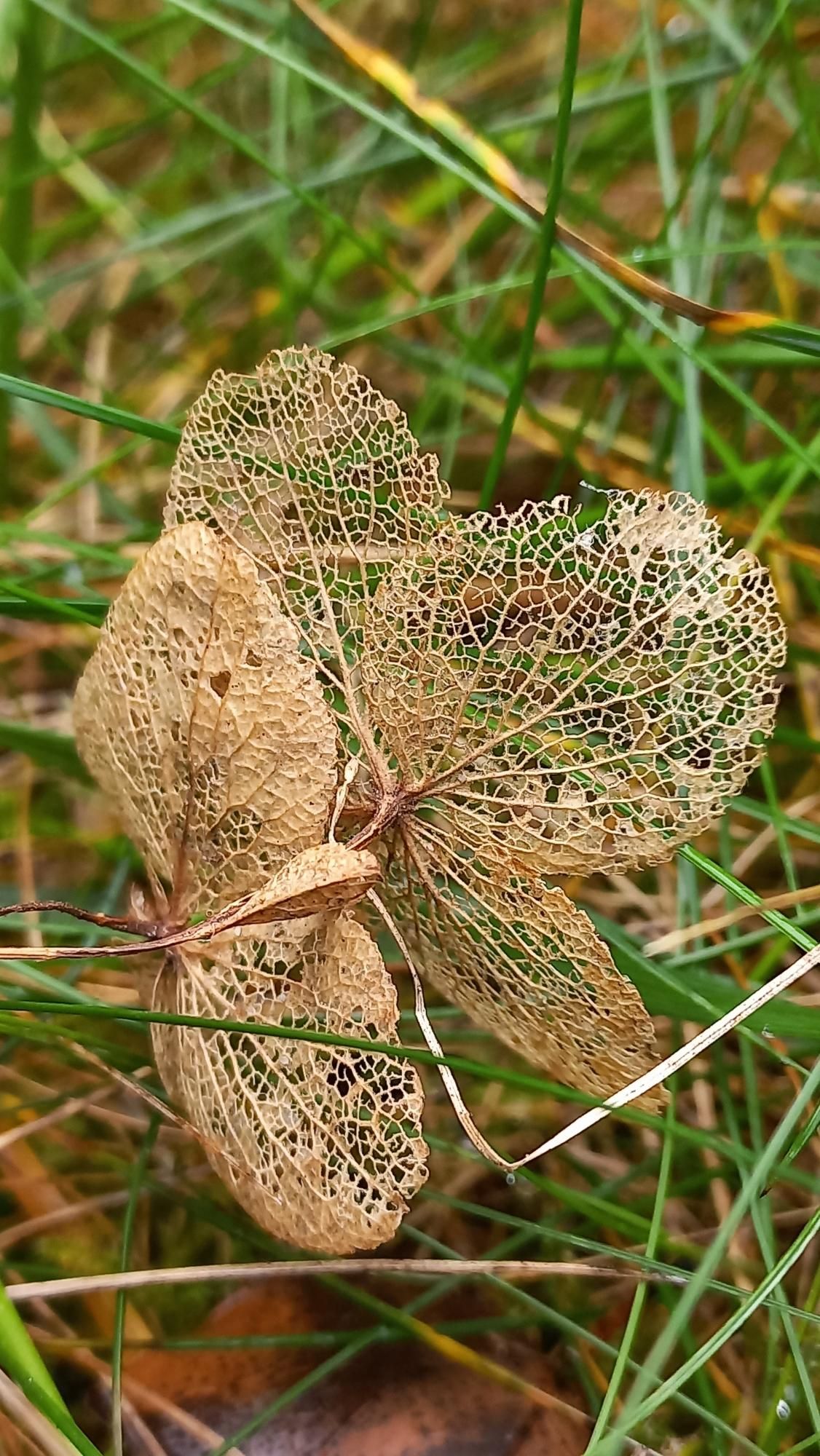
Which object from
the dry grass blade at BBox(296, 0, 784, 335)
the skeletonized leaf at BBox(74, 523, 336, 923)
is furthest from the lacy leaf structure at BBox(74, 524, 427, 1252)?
the dry grass blade at BBox(296, 0, 784, 335)

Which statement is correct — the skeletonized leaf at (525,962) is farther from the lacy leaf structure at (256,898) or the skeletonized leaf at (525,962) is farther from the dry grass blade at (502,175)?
the dry grass blade at (502,175)

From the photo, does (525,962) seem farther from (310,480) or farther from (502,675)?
(310,480)

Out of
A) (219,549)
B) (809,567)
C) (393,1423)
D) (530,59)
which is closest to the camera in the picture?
(219,549)

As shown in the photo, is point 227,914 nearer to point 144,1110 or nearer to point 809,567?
point 144,1110

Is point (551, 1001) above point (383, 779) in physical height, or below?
below

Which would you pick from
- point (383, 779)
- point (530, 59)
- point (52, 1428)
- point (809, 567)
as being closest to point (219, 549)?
point (383, 779)

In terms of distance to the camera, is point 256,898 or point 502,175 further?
point 502,175

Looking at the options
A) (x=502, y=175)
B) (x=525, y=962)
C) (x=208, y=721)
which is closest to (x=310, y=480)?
(x=208, y=721)
